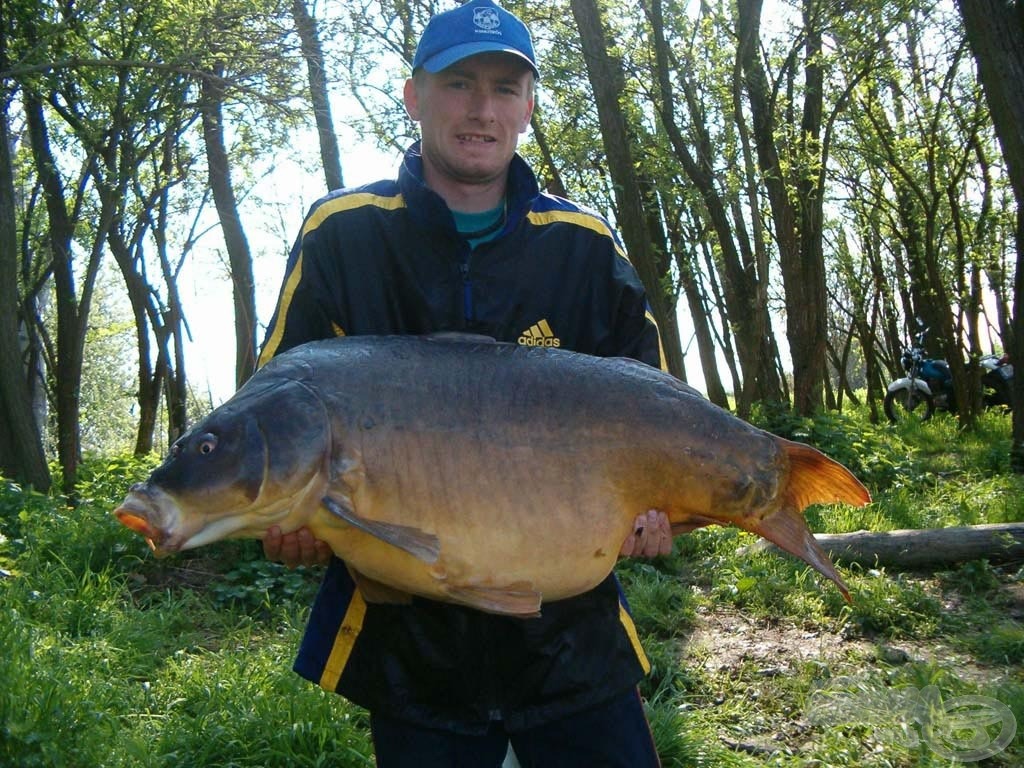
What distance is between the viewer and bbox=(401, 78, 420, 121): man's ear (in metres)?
2.79

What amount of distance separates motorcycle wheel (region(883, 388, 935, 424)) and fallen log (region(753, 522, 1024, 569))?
1018 centimetres

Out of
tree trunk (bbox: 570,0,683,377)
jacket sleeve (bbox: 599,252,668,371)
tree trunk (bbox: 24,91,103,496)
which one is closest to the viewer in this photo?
jacket sleeve (bbox: 599,252,668,371)

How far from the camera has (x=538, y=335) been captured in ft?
8.61

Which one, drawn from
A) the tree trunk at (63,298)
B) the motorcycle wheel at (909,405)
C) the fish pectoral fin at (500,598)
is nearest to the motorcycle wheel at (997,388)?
the motorcycle wheel at (909,405)

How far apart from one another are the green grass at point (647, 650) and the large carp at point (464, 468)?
1955mm

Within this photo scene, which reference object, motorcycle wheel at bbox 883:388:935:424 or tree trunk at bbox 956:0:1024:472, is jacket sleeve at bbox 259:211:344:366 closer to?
tree trunk at bbox 956:0:1024:472

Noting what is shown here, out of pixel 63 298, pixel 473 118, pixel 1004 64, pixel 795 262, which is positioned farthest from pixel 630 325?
pixel 63 298

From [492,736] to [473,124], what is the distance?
64.8 inches

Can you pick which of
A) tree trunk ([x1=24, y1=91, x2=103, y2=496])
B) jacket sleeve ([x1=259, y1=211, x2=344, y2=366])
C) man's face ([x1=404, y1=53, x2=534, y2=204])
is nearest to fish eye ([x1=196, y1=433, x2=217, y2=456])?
jacket sleeve ([x1=259, y1=211, x2=344, y2=366])

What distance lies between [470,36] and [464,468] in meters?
1.20

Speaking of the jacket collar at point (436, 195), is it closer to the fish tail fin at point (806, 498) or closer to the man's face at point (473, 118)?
the man's face at point (473, 118)

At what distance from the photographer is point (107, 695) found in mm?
4125

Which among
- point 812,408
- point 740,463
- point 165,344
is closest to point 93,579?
point 740,463

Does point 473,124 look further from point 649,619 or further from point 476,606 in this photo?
point 649,619
